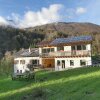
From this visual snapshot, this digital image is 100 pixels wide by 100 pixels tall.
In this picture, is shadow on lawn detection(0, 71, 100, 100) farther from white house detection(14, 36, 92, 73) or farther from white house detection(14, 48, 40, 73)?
white house detection(14, 48, 40, 73)

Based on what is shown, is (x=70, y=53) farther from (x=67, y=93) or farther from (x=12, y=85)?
(x=67, y=93)

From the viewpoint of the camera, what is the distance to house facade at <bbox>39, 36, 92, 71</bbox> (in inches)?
2606

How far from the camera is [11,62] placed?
11012cm

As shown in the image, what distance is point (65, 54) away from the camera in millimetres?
68938

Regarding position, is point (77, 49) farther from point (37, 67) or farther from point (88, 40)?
point (37, 67)

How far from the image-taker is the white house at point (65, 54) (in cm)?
6625

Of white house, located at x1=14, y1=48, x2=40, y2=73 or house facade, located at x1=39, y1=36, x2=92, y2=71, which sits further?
white house, located at x1=14, y1=48, x2=40, y2=73

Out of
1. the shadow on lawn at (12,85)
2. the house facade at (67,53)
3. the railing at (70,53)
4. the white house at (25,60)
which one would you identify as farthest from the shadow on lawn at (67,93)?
the white house at (25,60)

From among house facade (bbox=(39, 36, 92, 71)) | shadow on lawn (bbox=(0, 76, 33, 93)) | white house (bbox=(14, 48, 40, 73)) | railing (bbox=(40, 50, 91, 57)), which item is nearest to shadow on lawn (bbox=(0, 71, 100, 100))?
shadow on lawn (bbox=(0, 76, 33, 93))

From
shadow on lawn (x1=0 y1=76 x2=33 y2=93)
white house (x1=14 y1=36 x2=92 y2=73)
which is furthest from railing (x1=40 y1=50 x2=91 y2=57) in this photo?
shadow on lawn (x1=0 y1=76 x2=33 y2=93)

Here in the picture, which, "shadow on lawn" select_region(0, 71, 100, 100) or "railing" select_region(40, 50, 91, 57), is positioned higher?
"railing" select_region(40, 50, 91, 57)

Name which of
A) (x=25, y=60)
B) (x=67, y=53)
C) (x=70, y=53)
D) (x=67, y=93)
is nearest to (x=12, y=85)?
(x=67, y=93)

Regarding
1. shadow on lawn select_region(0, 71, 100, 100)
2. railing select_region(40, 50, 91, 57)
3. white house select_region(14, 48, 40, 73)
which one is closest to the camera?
shadow on lawn select_region(0, 71, 100, 100)

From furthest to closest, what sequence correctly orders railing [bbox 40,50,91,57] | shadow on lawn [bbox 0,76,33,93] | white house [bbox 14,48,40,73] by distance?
white house [bbox 14,48,40,73] → railing [bbox 40,50,91,57] → shadow on lawn [bbox 0,76,33,93]
